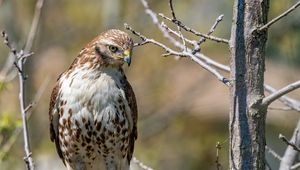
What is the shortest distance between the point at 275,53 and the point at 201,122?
257cm

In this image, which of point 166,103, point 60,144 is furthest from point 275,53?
point 60,144

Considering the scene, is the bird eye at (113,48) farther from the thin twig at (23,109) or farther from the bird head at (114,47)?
the thin twig at (23,109)

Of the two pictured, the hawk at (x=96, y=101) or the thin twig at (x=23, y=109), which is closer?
the thin twig at (x=23, y=109)

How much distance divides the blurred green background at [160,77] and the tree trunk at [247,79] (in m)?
6.40

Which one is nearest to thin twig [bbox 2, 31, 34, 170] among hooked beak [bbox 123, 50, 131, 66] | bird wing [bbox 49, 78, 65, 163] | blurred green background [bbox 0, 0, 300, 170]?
hooked beak [bbox 123, 50, 131, 66]

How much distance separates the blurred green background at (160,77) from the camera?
12.1m

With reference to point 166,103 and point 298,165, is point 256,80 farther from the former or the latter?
point 166,103

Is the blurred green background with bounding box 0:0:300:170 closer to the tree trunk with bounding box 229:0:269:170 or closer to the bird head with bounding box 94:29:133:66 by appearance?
the bird head with bounding box 94:29:133:66

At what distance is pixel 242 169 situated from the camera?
13.0ft

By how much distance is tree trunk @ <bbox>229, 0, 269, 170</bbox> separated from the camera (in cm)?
395

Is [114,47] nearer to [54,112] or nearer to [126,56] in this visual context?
[126,56]

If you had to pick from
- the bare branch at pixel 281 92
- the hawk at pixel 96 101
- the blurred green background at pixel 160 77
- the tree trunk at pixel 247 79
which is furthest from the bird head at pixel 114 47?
the blurred green background at pixel 160 77

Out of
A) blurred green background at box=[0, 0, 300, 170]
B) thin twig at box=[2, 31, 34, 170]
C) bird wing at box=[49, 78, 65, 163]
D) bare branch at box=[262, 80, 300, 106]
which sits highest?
blurred green background at box=[0, 0, 300, 170]

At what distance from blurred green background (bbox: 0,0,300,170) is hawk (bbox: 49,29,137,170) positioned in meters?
4.58
